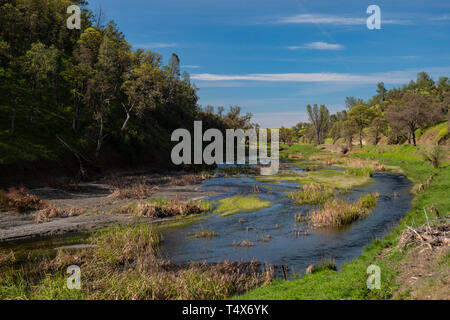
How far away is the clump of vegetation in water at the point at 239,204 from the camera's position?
1265 inches

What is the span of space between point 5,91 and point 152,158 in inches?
1139

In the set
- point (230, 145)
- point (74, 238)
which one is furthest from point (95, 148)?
point (230, 145)

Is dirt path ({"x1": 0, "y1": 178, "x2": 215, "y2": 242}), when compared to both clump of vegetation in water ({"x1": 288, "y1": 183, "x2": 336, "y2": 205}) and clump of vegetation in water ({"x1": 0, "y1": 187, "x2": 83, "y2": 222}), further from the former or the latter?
clump of vegetation in water ({"x1": 288, "y1": 183, "x2": 336, "y2": 205})

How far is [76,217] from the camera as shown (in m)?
27.5

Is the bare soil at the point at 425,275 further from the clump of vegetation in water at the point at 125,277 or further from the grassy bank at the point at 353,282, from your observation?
the clump of vegetation in water at the point at 125,277

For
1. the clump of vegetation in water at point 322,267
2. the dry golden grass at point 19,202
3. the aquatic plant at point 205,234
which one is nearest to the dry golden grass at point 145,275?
the clump of vegetation in water at point 322,267

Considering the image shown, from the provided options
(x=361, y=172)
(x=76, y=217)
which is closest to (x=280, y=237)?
(x=76, y=217)

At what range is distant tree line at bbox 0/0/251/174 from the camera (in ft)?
143

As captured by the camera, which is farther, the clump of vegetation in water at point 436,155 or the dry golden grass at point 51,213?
the clump of vegetation in water at point 436,155

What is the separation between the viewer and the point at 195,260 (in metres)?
18.4

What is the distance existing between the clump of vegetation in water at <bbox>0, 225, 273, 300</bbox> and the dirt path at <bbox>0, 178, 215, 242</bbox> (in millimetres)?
5504

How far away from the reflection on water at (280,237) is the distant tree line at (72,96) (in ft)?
94.5

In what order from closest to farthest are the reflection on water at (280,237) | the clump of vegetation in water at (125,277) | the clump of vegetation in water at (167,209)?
the clump of vegetation in water at (125,277)
the reflection on water at (280,237)
the clump of vegetation in water at (167,209)

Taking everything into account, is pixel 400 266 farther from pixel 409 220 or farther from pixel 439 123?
pixel 439 123
